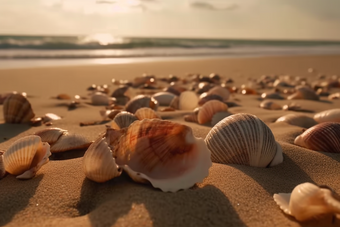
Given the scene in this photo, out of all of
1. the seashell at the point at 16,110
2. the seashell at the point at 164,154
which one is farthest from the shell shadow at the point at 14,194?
the seashell at the point at 16,110

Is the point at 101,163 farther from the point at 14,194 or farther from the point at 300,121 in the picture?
the point at 300,121

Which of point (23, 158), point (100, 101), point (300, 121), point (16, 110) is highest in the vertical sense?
point (23, 158)

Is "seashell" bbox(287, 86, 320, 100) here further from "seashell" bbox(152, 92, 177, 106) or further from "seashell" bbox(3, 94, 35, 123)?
"seashell" bbox(3, 94, 35, 123)

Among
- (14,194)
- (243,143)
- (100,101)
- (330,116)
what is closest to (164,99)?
(100,101)

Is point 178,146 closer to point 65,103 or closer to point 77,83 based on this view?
point 65,103

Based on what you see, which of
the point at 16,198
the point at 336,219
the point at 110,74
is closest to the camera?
the point at 336,219

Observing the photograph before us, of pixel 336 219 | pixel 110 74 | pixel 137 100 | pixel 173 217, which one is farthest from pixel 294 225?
pixel 110 74
